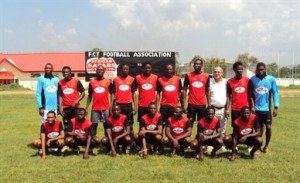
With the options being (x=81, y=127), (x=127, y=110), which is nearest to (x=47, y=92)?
(x=81, y=127)

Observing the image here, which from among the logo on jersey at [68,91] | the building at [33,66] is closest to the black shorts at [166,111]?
the logo on jersey at [68,91]

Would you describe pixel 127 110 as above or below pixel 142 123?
above

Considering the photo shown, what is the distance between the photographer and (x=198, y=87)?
8.45m

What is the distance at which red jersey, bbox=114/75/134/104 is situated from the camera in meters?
8.76

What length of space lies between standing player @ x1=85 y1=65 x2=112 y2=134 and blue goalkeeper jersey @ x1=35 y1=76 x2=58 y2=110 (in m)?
0.84

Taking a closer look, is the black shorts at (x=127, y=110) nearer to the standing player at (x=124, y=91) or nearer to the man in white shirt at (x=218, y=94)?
the standing player at (x=124, y=91)

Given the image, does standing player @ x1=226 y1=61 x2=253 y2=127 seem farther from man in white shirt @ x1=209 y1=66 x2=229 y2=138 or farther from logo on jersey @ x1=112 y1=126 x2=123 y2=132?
logo on jersey @ x1=112 y1=126 x2=123 y2=132

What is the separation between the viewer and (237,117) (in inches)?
330

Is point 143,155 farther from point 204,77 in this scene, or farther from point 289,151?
point 289,151

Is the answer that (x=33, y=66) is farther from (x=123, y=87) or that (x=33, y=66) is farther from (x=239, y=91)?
(x=239, y=91)

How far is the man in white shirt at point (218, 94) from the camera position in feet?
27.9

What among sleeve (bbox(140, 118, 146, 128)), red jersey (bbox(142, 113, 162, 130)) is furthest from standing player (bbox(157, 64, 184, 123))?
sleeve (bbox(140, 118, 146, 128))

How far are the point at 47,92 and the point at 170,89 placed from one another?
2.79 meters

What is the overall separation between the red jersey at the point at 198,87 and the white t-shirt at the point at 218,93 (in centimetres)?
20
